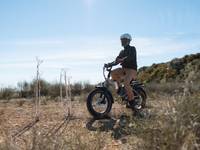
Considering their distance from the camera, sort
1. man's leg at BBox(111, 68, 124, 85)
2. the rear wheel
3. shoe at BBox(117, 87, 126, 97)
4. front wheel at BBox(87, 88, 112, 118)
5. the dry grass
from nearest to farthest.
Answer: the dry grass, front wheel at BBox(87, 88, 112, 118), man's leg at BBox(111, 68, 124, 85), shoe at BBox(117, 87, 126, 97), the rear wheel

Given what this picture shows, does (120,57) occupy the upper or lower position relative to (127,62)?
upper

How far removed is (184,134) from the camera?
6145 millimetres

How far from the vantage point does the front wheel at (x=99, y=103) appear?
11.7 m

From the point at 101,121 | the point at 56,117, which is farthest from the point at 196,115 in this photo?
the point at 56,117

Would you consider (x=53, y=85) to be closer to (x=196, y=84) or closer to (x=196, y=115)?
(x=196, y=84)

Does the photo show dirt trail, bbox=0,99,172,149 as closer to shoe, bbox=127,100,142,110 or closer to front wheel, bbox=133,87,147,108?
shoe, bbox=127,100,142,110

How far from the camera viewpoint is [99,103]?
11.9 meters

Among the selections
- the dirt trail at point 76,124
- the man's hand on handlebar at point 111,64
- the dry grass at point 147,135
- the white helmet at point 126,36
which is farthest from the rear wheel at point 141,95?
the dry grass at point 147,135

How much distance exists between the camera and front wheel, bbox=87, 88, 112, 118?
1168 centimetres

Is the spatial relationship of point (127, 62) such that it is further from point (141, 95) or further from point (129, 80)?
point (141, 95)

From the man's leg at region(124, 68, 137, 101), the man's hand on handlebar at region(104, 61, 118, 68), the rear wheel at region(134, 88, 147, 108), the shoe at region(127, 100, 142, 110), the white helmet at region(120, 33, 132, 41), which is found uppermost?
the white helmet at region(120, 33, 132, 41)

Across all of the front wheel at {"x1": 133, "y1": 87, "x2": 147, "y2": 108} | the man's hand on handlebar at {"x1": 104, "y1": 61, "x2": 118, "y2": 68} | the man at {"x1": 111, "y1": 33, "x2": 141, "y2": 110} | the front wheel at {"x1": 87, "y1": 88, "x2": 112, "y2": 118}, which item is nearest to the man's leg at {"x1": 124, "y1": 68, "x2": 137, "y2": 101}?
the man at {"x1": 111, "y1": 33, "x2": 141, "y2": 110}

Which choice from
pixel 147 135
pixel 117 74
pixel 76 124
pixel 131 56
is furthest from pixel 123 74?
pixel 147 135

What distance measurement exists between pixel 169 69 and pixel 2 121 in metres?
21.0
